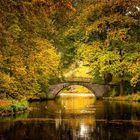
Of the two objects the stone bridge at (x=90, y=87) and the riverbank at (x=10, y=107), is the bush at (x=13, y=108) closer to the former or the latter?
the riverbank at (x=10, y=107)

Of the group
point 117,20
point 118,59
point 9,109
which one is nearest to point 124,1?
point 117,20

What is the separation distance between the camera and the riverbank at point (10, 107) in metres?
31.5

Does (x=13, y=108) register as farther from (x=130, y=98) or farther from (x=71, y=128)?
(x=130, y=98)

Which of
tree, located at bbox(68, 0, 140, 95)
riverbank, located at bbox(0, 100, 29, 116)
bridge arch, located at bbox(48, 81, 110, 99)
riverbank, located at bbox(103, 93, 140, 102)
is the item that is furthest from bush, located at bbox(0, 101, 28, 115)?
bridge arch, located at bbox(48, 81, 110, 99)

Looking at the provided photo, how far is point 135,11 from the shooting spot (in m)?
49.9

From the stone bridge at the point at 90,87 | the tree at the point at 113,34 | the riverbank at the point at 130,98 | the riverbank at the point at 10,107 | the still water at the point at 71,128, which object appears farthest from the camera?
the stone bridge at the point at 90,87

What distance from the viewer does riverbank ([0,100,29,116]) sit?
31541 mm

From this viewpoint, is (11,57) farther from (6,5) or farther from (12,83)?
(6,5)

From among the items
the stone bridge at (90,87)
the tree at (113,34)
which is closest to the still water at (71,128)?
the tree at (113,34)

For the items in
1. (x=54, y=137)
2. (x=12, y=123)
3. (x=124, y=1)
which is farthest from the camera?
(x=124, y=1)

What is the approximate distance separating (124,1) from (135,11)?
2.55m

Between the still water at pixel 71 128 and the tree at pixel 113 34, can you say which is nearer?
the still water at pixel 71 128

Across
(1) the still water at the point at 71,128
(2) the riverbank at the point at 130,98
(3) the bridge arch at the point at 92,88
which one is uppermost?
(3) the bridge arch at the point at 92,88

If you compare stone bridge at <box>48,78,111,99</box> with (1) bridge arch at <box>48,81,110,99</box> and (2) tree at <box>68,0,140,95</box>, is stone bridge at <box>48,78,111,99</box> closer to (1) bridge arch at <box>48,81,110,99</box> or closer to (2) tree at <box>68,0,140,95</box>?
(1) bridge arch at <box>48,81,110,99</box>
